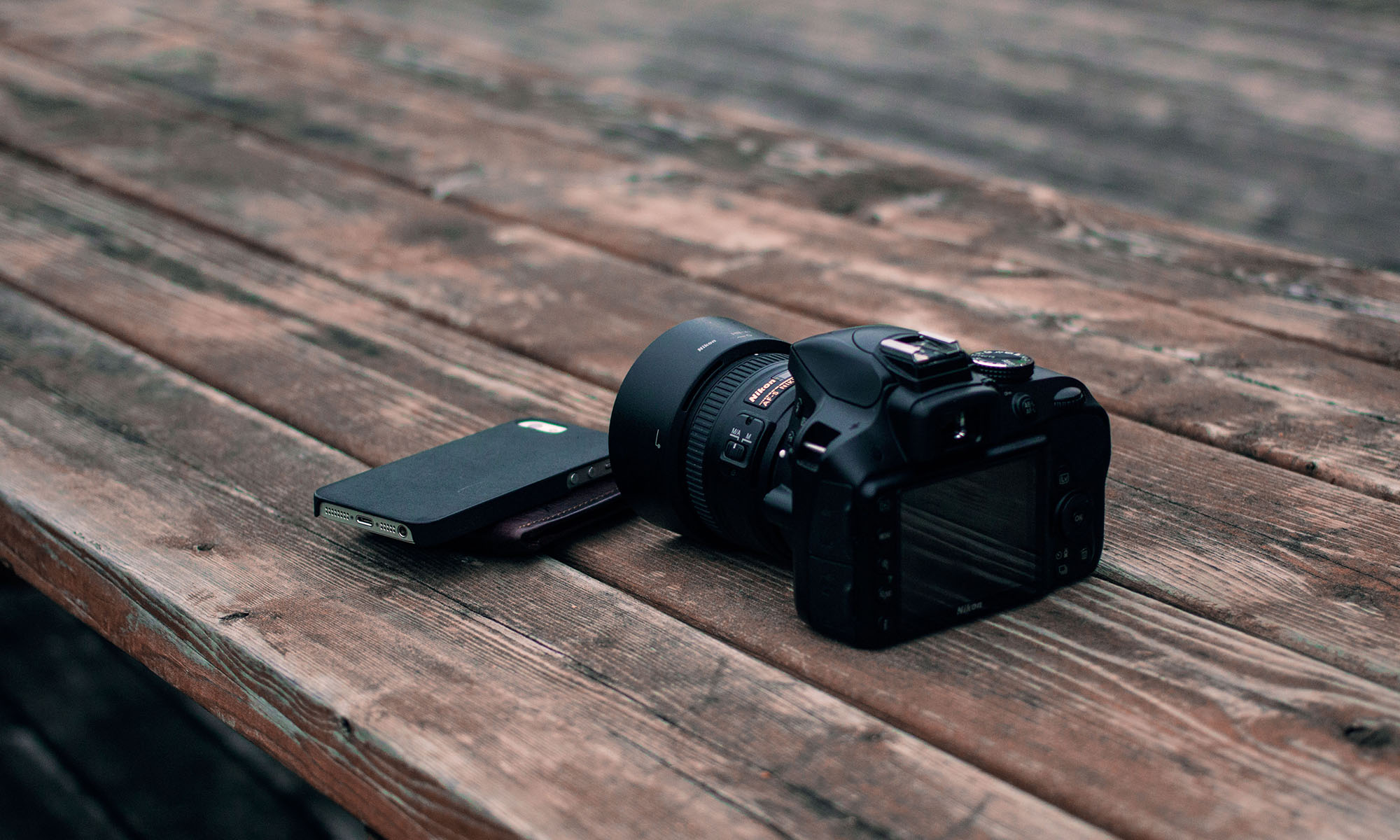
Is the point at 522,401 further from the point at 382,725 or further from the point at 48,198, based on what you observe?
the point at 48,198

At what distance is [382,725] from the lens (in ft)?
2.79

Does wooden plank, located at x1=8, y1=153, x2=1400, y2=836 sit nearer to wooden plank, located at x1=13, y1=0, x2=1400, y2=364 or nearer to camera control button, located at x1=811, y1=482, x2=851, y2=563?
camera control button, located at x1=811, y1=482, x2=851, y2=563

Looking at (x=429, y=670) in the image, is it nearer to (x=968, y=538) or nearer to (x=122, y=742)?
(x=968, y=538)

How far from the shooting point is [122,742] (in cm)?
204

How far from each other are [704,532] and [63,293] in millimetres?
1024

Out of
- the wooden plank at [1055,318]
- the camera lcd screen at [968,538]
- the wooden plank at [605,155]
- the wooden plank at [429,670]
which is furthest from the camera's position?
the wooden plank at [605,155]

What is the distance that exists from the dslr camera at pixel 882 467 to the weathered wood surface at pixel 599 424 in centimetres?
5

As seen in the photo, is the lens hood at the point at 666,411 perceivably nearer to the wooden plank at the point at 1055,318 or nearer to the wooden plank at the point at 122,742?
the wooden plank at the point at 1055,318

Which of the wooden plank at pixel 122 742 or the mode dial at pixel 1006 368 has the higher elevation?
the mode dial at pixel 1006 368

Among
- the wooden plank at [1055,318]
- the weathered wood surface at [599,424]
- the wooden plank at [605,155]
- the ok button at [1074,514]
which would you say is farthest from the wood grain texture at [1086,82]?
the ok button at [1074,514]

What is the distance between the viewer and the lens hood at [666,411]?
101cm

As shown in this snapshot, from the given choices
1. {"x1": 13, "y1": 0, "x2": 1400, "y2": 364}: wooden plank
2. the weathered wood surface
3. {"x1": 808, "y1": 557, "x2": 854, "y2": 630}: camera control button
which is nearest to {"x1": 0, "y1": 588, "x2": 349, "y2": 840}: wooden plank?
the weathered wood surface

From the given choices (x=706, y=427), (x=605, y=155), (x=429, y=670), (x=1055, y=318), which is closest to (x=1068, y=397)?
(x=706, y=427)

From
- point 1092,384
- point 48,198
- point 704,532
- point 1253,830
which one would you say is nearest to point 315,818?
point 48,198
